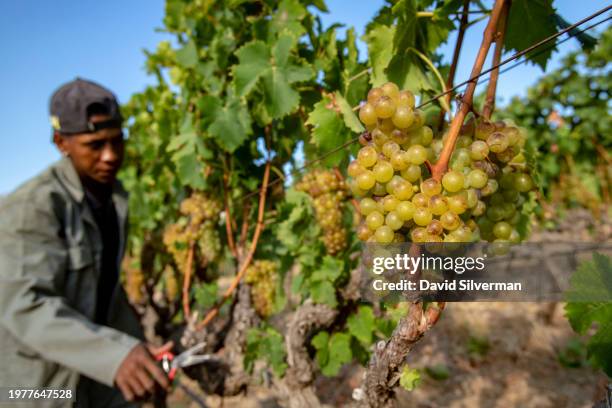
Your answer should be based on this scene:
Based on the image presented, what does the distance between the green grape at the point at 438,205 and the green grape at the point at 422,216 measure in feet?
0.04

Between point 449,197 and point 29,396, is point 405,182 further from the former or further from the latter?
point 29,396

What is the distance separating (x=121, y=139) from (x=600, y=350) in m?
2.34

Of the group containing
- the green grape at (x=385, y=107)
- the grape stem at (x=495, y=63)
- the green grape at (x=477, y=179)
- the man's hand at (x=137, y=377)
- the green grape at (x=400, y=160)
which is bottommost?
the man's hand at (x=137, y=377)

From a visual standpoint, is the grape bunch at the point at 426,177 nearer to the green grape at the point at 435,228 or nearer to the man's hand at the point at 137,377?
the green grape at the point at 435,228

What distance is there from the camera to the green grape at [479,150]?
995 millimetres

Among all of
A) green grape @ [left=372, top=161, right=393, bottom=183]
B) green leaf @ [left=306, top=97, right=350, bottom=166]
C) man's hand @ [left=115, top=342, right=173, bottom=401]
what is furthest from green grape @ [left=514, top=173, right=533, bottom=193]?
man's hand @ [left=115, top=342, right=173, bottom=401]

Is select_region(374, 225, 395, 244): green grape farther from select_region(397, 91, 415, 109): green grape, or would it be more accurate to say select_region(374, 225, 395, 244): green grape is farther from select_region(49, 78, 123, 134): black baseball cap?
select_region(49, 78, 123, 134): black baseball cap

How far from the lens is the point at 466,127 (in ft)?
3.50

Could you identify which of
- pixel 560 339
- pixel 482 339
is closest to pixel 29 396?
pixel 482 339

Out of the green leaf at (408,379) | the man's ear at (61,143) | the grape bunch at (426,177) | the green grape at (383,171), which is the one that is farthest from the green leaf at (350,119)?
the man's ear at (61,143)

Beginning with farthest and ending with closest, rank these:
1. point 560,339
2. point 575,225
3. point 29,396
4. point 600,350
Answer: point 575,225 → point 560,339 → point 29,396 → point 600,350

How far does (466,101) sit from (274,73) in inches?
48.2

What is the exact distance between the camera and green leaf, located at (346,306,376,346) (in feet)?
7.73

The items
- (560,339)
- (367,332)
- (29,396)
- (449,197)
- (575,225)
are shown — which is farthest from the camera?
(575,225)
